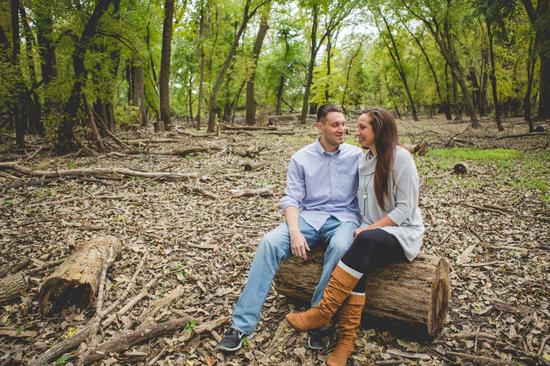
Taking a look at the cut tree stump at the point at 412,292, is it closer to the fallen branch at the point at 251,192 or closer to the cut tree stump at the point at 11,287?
the cut tree stump at the point at 11,287

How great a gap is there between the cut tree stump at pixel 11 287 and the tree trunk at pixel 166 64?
12.7 meters

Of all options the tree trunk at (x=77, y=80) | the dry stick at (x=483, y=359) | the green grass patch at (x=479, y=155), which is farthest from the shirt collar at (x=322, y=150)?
the tree trunk at (x=77, y=80)

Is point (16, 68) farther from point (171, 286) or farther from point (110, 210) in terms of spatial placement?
point (171, 286)

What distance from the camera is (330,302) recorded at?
2.93 meters

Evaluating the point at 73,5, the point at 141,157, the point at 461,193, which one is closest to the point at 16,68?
the point at 73,5

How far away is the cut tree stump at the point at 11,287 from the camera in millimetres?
3732

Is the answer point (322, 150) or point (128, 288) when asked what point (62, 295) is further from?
point (322, 150)

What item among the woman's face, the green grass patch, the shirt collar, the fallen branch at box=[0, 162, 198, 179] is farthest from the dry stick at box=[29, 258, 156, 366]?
the green grass patch

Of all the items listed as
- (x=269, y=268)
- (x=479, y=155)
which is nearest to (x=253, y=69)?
(x=479, y=155)

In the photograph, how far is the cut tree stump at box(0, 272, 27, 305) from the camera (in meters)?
3.73

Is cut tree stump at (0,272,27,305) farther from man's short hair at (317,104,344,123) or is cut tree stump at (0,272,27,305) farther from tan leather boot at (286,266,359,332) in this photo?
man's short hair at (317,104,344,123)

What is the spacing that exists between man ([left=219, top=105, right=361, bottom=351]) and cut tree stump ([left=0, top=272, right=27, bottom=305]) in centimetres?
250

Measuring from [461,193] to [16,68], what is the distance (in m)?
12.1

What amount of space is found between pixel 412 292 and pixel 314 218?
3.74 feet
